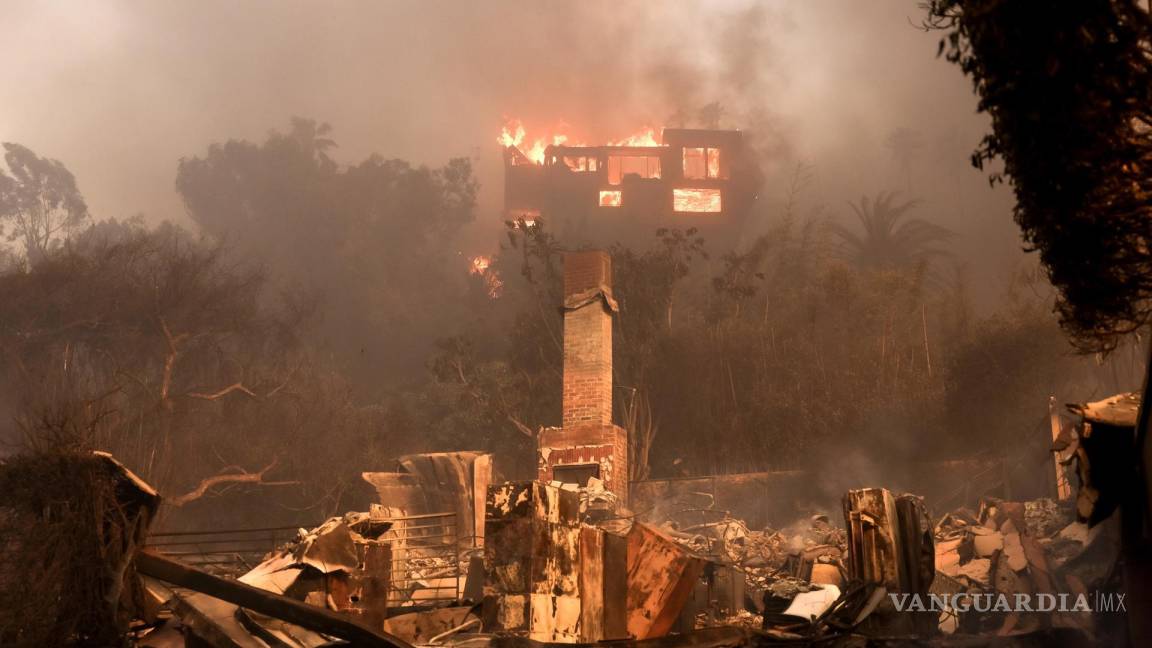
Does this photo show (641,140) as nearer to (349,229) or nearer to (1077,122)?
(349,229)

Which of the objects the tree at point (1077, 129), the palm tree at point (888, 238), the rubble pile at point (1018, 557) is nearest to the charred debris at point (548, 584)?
the rubble pile at point (1018, 557)

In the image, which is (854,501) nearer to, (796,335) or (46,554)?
(46,554)

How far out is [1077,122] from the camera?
428cm

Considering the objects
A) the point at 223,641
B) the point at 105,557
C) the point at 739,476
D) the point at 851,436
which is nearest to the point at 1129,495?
the point at 223,641

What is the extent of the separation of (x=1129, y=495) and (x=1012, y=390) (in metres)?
21.6

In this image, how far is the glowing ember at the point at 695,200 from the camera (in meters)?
49.6

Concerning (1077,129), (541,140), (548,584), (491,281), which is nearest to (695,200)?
(491,281)

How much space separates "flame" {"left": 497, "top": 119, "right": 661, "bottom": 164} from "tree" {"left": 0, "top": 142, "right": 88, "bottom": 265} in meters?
25.6

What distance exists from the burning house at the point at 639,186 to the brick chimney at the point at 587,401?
88.0 feet

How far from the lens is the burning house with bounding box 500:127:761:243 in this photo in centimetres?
4941

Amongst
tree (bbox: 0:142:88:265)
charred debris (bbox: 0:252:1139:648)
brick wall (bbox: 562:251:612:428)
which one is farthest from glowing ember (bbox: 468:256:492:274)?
charred debris (bbox: 0:252:1139:648)

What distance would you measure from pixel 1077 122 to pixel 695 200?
151ft

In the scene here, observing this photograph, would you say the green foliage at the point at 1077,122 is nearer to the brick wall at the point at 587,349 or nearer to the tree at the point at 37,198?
the brick wall at the point at 587,349

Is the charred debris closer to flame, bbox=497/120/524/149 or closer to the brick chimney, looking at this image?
the brick chimney
